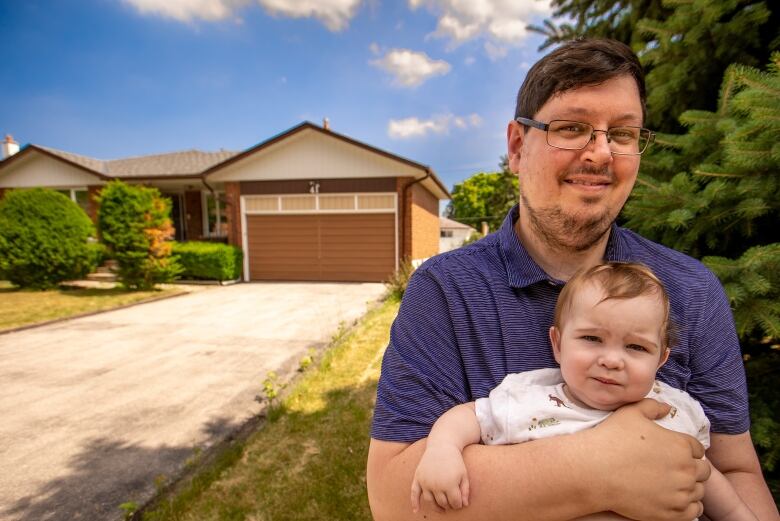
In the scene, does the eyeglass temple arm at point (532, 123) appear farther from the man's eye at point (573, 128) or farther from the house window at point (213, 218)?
the house window at point (213, 218)

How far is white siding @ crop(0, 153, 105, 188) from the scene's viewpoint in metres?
17.1

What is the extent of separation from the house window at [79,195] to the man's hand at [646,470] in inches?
847

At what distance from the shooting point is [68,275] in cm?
1285

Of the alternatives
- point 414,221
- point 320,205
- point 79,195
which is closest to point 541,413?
point 414,221

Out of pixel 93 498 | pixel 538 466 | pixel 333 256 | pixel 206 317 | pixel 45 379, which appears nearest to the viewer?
pixel 538 466

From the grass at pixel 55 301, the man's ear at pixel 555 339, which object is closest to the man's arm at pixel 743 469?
the man's ear at pixel 555 339

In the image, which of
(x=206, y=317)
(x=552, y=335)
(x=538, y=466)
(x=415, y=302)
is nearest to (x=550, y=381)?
(x=552, y=335)

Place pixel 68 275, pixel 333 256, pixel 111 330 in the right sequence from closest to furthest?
1. pixel 111 330
2. pixel 68 275
3. pixel 333 256

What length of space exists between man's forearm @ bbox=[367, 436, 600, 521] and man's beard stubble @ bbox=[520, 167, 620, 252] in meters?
0.66

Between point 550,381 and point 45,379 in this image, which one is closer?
point 550,381

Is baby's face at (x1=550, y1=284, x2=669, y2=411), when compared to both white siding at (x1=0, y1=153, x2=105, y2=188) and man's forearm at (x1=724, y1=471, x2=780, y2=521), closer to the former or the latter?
man's forearm at (x1=724, y1=471, x2=780, y2=521)

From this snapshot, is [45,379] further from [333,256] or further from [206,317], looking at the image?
[333,256]

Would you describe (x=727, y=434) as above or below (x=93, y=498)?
above

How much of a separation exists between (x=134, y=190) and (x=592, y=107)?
13045 mm
